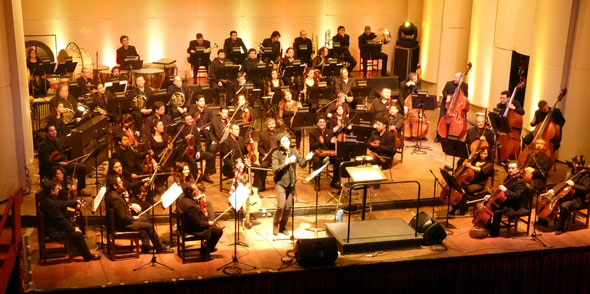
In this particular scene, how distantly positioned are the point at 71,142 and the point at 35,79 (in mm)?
4521

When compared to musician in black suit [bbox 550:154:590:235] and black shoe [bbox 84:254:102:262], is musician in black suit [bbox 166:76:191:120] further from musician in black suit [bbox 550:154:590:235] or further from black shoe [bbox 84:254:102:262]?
musician in black suit [bbox 550:154:590:235]

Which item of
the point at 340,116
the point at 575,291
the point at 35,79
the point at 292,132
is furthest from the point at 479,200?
the point at 35,79

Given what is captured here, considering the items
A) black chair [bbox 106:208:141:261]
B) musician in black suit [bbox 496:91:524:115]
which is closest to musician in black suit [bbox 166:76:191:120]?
black chair [bbox 106:208:141:261]

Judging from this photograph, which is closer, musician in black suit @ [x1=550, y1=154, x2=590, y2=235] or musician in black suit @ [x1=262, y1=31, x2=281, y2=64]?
musician in black suit @ [x1=550, y1=154, x2=590, y2=235]

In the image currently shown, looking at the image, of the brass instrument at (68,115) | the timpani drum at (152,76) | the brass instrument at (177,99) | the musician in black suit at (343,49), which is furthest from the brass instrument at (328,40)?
the brass instrument at (68,115)

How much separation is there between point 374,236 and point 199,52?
790 centimetres

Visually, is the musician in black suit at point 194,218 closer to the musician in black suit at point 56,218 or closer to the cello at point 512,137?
the musician in black suit at point 56,218

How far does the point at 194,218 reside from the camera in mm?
9891

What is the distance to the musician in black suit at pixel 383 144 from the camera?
12.8 meters

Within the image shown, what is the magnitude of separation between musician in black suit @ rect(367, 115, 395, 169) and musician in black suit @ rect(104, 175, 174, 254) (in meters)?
4.37

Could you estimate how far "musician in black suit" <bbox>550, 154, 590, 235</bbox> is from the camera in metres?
11.2

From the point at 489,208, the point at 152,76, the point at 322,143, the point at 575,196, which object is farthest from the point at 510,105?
the point at 152,76

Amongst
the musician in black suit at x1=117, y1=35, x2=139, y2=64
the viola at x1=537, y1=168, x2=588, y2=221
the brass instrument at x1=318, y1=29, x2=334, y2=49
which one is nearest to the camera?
the viola at x1=537, y1=168, x2=588, y2=221

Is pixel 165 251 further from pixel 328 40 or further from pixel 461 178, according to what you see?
pixel 328 40
